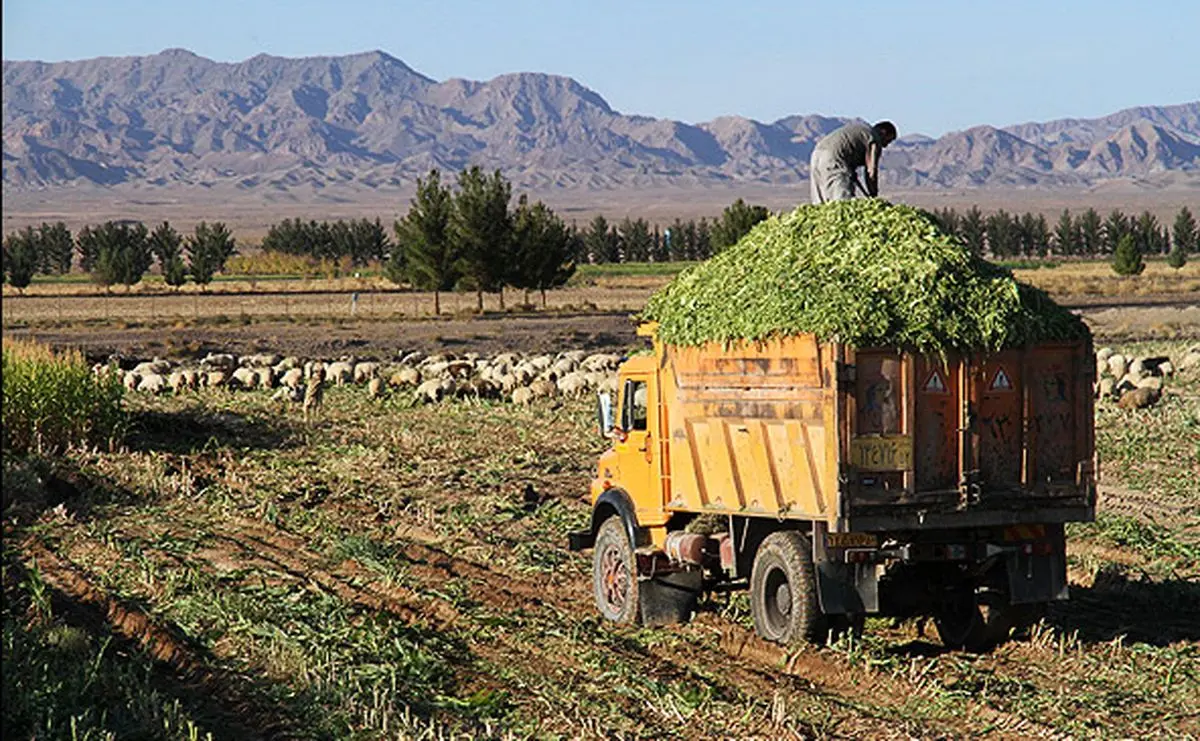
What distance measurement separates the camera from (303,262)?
122312 millimetres

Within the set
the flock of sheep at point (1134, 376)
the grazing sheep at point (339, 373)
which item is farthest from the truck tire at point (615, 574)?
the grazing sheep at point (339, 373)

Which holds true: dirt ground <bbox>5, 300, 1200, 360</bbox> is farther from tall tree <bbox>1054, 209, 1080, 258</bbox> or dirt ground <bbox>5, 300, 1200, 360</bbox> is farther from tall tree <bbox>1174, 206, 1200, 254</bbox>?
tall tree <bbox>1054, 209, 1080, 258</bbox>

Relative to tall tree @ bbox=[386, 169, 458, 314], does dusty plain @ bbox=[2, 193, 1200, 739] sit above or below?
below

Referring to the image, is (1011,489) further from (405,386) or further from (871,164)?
(405,386)

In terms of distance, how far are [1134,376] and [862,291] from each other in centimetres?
2079

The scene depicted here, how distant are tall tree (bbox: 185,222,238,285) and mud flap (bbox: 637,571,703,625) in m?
78.9

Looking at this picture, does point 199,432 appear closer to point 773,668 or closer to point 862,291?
point 773,668

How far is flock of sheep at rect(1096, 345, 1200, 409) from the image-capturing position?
2767cm

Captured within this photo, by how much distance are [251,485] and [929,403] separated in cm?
1216

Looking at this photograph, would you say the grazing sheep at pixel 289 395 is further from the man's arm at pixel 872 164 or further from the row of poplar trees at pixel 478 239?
Answer: the row of poplar trees at pixel 478 239

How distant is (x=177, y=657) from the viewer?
39.8ft

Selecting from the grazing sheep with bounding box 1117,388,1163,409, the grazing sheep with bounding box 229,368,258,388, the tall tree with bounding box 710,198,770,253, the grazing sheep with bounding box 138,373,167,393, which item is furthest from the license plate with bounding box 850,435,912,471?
the tall tree with bounding box 710,198,770,253

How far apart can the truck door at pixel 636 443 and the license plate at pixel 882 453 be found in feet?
7.81

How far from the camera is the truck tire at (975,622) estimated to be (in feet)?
39.8
